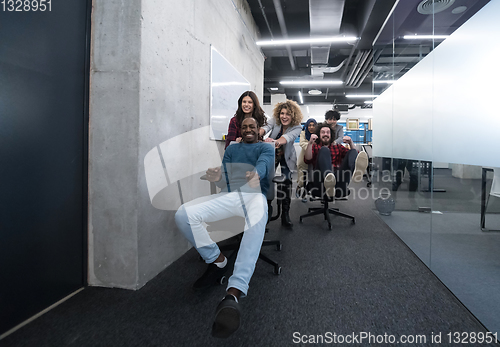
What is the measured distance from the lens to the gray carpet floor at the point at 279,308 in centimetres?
106

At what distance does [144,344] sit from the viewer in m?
1.01

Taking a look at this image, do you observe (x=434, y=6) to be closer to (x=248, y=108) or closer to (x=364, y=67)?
(x=248, y=108)

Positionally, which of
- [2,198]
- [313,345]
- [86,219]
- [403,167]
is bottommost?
[313,345]

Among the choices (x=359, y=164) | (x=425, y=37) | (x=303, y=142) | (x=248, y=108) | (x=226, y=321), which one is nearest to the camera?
(x=226, y=321)

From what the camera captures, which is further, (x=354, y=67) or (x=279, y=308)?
(x=354, y=67)

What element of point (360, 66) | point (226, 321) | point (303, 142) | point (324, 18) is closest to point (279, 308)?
point (226, 321)

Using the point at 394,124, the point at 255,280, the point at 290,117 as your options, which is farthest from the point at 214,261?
the point at 394,124

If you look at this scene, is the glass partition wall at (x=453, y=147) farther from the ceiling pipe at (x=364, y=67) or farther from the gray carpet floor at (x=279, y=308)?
the ceiling pipe at (x=364, y=67)

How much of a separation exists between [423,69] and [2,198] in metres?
2.57

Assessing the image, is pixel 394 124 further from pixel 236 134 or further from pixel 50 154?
pixel 50 154

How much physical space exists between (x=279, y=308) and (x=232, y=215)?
0.55m

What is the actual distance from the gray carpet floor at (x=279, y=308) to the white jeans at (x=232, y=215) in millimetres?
219

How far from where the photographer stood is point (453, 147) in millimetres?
1442

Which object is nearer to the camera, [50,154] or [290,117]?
[50,154]
